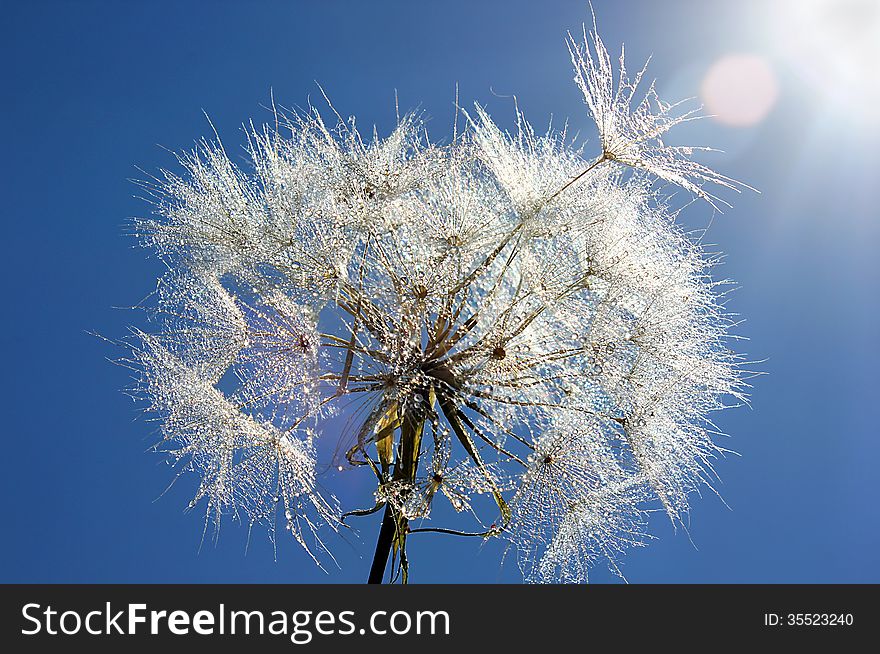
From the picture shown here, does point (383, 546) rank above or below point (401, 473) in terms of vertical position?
below

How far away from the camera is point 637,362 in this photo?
249 inches

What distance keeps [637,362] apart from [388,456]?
240 cm

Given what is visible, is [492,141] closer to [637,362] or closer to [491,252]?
[491,252]

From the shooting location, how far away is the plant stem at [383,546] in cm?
639

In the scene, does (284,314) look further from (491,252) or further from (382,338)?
(491,252)

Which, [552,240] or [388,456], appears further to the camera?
[388,456]

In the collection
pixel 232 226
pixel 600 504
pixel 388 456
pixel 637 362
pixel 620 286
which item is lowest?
pixel 600 504

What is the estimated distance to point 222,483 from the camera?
20.6 ft

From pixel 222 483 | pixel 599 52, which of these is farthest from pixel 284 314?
pixel 599 52

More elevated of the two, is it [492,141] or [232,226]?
[492,141]

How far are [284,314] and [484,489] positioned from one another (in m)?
2.24

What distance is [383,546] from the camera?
641 centimetres

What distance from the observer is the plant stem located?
21.0 ft

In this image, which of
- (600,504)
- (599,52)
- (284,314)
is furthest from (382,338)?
(599,52)
